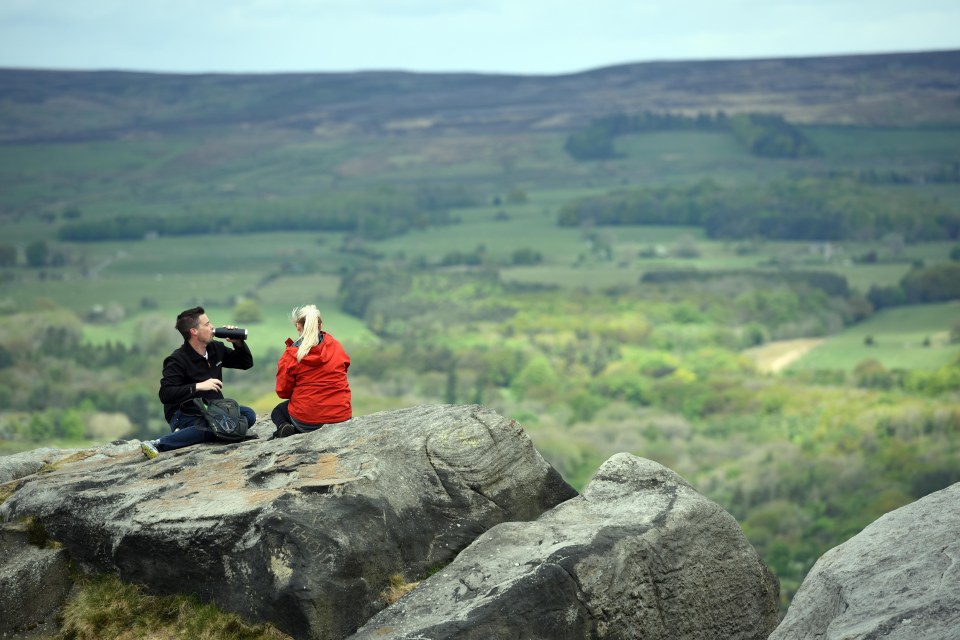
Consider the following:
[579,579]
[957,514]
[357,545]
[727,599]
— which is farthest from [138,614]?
[957,514]

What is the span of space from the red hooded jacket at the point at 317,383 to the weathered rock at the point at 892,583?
7.01 metres

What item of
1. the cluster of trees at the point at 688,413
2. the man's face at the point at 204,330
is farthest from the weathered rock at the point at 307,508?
the cluster of trees at the point at 688,413

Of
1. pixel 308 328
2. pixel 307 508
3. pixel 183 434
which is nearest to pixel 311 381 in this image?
pixel 308 328

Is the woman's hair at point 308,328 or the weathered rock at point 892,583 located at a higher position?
the woman's hair at point 308,328

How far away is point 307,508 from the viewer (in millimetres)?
15539

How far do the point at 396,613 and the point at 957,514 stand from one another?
20.9ft

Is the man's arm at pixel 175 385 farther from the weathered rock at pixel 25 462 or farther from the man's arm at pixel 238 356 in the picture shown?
the weathered rock at pixel 25 462

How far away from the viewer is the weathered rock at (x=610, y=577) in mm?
14812

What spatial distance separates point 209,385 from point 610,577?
254 inches

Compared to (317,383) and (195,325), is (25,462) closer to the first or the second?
(195,325)

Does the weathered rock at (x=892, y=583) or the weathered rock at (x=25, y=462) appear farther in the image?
the weathered rock at (x=25, y=462)

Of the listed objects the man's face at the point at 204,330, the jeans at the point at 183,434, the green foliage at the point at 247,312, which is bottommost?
the green foliage at the point at 247,312

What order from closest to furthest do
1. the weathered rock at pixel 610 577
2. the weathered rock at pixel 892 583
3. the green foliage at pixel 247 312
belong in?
the weathered rock at pixel 892 583 < the weathered rock at pixel 610 577 < the green foliage at pixel 247 312

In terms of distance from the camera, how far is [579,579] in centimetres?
1512
